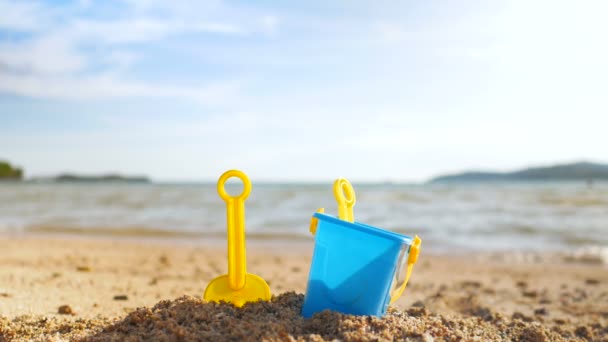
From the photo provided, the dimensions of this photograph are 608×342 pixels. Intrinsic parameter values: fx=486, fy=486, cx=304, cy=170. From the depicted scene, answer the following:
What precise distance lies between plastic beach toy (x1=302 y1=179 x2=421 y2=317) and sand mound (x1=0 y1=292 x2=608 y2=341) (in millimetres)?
89

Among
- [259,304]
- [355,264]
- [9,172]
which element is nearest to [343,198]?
[355,264]

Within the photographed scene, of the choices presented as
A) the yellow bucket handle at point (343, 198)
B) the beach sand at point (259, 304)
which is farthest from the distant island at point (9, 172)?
the yellow bucket handle at point (343, 198)

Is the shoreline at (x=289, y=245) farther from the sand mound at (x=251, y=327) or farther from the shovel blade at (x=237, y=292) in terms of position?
the shovel blade at (x=237, y=292)

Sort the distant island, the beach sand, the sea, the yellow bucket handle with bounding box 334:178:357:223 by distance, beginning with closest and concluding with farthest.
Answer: the beach sand < the yellow bucket handle with bounding box 334:178:357:223 < the sea < the distant island

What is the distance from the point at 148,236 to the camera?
7.85 meters

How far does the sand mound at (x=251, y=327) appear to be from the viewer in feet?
6.24

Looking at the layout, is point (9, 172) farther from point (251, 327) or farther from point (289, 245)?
point (251, 327)

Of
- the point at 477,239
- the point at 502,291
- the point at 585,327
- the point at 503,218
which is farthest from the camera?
the point at 503,218

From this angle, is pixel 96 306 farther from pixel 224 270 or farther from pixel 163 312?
pixel 224 270

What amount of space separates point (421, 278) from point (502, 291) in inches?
29.7

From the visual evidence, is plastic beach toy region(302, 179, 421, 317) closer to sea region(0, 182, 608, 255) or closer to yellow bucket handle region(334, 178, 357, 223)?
yellow bucket handle region(334, 178, 357, 223)

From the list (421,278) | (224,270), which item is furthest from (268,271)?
(421,278)

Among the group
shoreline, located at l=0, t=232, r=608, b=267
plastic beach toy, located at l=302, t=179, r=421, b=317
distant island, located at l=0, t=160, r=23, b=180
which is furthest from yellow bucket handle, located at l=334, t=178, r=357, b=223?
distant island, located at l=0, t=160, r=23, b=180

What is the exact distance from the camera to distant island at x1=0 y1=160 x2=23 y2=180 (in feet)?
156
